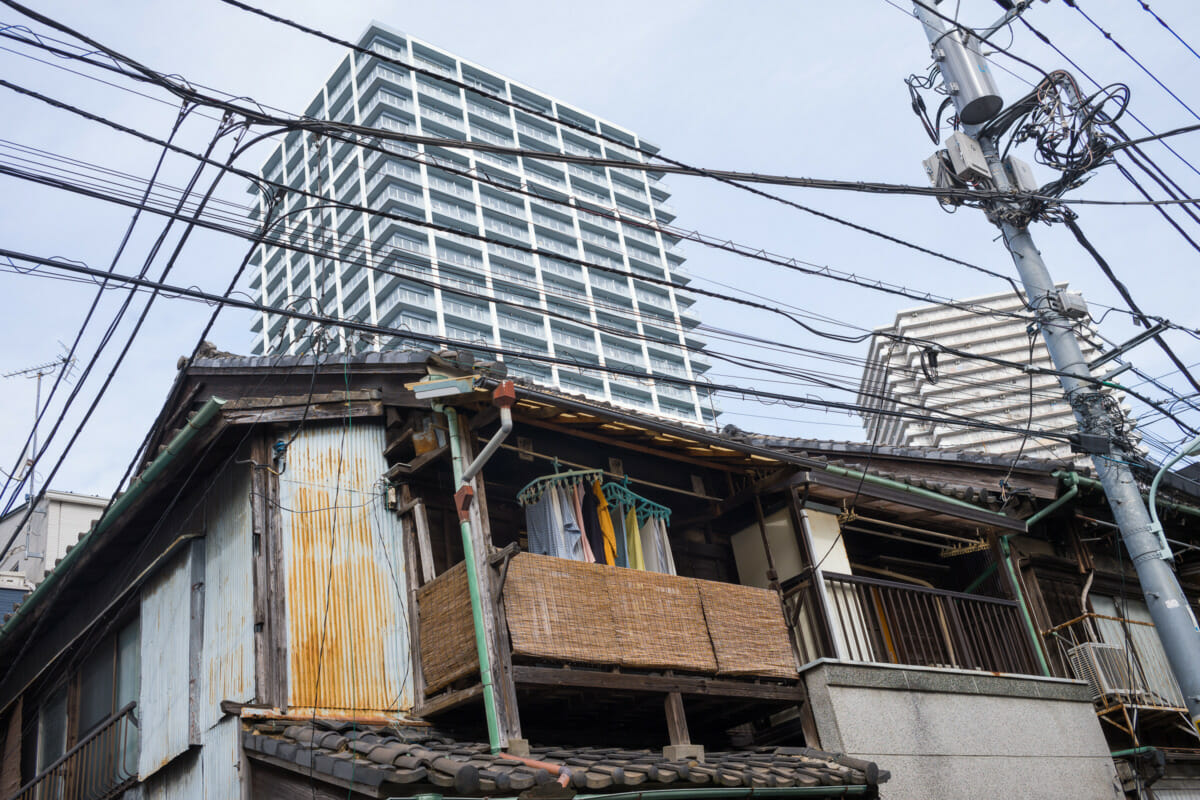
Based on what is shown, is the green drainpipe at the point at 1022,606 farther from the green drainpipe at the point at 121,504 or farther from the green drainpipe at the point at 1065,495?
the green drainpipe at the point at 121,504

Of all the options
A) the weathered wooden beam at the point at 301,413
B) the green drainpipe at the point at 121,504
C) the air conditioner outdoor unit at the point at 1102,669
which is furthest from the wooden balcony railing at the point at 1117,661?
the green drainpipe at the point at 121,504

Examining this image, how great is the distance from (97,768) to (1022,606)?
12431 millimetres

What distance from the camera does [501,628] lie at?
9914mm

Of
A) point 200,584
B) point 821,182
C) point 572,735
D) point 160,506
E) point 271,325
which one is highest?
point 271,325

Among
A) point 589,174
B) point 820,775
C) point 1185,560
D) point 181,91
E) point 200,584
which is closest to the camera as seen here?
point 181,91

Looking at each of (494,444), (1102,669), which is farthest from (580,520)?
(1102,669)

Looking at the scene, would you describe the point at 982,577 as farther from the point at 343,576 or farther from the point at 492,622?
the point at 343,576

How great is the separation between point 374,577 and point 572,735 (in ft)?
9.62

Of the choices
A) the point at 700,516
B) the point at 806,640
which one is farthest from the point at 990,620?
the point at 700,516

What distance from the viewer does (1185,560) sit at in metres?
19.2

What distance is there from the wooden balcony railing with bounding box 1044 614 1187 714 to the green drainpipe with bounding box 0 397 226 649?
1204 cm

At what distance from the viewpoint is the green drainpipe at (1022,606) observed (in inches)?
580

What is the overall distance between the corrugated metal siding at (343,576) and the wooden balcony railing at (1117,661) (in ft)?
32.4

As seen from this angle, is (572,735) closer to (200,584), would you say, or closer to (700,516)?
(700,516)
